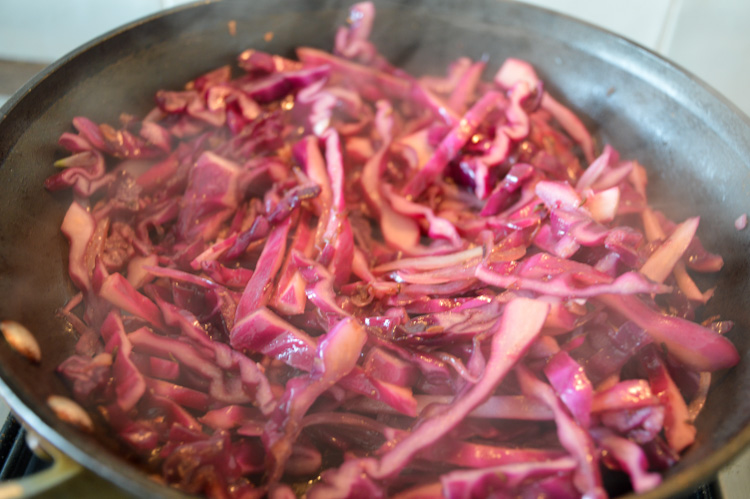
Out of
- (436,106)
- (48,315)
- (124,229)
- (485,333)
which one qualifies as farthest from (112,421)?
(436,106)

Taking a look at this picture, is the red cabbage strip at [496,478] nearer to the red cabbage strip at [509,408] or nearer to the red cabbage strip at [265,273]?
the red cabbage strip at [509,408]

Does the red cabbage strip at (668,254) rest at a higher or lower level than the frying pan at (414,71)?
lower

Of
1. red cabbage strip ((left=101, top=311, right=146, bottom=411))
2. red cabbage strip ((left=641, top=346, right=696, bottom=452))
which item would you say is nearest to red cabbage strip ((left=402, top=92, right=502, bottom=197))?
red cabbage strip ((left=641, top=346, right=696, bottom=452))

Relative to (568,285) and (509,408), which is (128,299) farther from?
(568,285)

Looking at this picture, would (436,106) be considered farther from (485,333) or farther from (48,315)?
(48,315)

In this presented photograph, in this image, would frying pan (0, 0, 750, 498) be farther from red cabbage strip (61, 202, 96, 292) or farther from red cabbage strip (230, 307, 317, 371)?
red cabbage strip (230, 307, 317, 371)

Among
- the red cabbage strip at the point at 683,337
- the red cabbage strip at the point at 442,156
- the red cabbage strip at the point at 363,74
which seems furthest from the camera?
the red cabbage strip at the point at 363,74

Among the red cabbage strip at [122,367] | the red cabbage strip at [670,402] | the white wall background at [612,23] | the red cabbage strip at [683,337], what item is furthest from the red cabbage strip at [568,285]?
the white wall background at [612,23]
